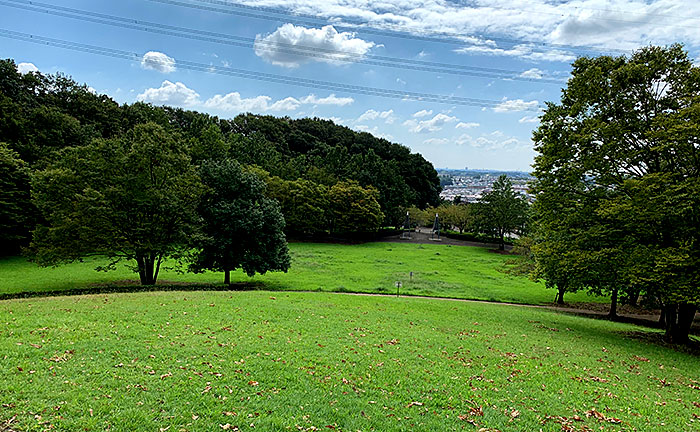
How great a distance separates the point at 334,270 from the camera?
3581 centimetres

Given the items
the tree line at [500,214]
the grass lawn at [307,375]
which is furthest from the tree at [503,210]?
the grass lawn at [307,375]

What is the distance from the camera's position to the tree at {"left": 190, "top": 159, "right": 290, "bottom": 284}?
25.5 meters

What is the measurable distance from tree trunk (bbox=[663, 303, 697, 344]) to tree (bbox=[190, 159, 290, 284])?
2231cm

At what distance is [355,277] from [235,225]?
12.0 meters

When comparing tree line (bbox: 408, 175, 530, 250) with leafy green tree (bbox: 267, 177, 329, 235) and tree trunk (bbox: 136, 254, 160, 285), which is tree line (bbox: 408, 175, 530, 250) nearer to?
leafy green tree (bbox: 267, 177, 329, 235)

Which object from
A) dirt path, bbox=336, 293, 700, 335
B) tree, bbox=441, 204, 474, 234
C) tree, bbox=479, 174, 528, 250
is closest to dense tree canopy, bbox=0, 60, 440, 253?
tree, bbox=441, 204, 474, 234

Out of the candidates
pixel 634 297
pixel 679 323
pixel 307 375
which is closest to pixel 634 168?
pixel 679 323

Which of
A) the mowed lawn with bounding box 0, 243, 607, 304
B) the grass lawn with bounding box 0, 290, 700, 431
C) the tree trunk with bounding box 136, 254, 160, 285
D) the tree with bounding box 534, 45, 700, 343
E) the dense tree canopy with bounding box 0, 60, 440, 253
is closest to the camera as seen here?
the grass lawn with bounding box 0, 290, 700, 431

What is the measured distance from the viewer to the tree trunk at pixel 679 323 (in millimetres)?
15797

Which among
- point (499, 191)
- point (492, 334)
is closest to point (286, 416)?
point (492, 334)

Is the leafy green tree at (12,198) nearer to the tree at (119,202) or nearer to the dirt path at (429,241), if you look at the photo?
the tree at (119,202)

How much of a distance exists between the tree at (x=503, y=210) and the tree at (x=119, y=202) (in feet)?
175

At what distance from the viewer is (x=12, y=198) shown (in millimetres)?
34375

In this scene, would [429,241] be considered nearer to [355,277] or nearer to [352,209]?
[352,209]
